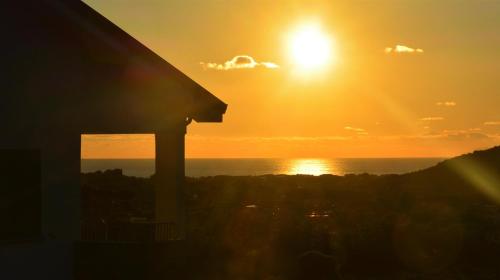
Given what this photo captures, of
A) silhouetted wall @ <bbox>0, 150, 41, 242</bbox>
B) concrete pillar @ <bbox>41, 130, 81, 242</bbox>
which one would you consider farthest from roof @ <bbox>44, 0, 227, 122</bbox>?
silhouetted wall @ <bbox>0, 150, 41, 242</bbox>

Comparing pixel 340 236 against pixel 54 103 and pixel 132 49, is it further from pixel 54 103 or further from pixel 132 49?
pixel 54 103

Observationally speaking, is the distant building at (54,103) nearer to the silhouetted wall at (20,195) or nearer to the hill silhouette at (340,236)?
the silhouetted wall at (20,195)

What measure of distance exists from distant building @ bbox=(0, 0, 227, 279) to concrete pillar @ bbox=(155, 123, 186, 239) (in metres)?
1.07

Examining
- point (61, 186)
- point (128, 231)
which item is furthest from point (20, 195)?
point (128, 231)

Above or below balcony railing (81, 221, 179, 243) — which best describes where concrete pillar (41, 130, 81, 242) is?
above

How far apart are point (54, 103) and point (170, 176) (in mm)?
2787

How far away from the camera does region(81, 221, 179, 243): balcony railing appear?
39.4 ft

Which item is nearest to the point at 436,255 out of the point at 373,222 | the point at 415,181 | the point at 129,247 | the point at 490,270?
Answer: the point at 490,270

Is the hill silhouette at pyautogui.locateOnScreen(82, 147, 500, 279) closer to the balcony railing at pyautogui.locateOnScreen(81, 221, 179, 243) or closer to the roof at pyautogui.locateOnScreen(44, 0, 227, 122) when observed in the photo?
the balcony railing at pyautogui.locateOnScreen(81, 221, 179, 243)

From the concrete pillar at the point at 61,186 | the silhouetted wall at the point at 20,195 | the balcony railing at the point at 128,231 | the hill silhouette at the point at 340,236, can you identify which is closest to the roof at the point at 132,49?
the concrete pillar at the point at 61,186

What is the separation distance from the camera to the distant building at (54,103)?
9.48 m

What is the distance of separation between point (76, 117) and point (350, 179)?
41905 mm

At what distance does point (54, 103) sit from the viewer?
395 inches

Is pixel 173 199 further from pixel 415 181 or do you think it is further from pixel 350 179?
pixel 350 179
